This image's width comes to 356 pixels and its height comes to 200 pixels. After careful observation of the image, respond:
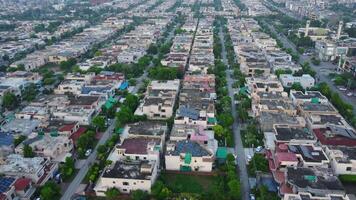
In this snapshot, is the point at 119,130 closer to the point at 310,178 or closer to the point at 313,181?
the point at 310,178

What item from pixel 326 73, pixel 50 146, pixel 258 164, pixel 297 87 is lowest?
pixel 326 73

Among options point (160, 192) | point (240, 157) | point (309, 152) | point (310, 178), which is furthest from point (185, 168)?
point (309, 152)

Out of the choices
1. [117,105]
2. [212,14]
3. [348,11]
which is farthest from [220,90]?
[348,11]

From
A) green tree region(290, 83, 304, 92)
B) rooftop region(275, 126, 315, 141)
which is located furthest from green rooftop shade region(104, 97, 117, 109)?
green tree region(290, 83, 304, 92)

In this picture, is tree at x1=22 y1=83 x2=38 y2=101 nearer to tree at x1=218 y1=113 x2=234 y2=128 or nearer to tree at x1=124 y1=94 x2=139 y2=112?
tree at x1=124 y1=94 x2=139 y2=112

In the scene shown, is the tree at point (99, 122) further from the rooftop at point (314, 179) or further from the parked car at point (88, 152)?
the rooftop at point (314, 179)

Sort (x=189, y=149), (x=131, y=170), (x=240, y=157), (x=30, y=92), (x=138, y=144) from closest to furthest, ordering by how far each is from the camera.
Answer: (x=131, y=170)
(x=189, y=149)
(x=138, y=144)
(x=240, y=157)
(x=30, y=92)

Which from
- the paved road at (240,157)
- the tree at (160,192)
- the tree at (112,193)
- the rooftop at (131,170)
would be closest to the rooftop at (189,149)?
the rooftop at (131,170)
